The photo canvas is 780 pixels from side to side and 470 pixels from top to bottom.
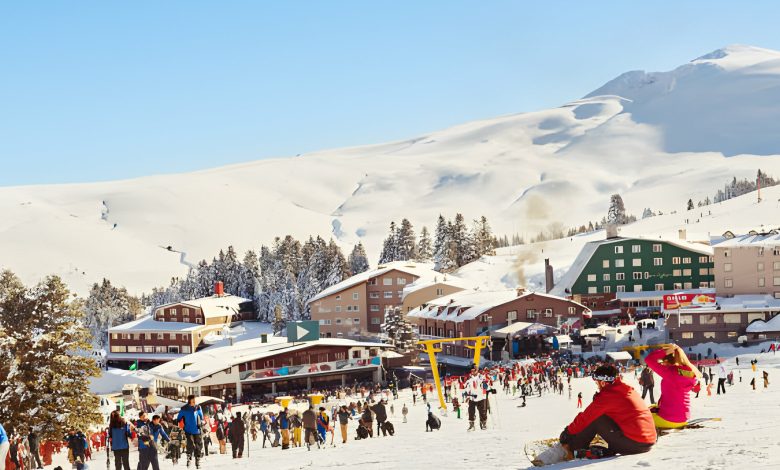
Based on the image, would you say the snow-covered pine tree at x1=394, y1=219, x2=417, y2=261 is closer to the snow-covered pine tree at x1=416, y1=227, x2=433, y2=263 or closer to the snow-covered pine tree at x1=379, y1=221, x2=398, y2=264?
the snow-covered pine tree at x1=379, y1=221, x2=398, y2=264

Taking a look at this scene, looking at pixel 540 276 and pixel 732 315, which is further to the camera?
pixel 540 276

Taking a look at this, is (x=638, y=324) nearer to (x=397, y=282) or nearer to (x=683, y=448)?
(x=397, y=282)

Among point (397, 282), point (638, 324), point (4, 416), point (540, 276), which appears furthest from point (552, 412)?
point (540, 276)

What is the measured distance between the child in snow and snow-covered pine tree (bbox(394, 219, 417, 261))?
327 feet

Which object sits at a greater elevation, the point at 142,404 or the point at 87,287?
the point at 87,287

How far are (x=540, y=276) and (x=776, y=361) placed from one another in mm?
56757

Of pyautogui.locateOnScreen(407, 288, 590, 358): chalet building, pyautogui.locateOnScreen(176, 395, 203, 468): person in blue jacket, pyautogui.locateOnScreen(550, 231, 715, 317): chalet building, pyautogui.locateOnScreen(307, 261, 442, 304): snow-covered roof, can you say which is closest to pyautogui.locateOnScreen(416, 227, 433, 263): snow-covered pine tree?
pyautogui.locateOnScreen(307, 261, 442, 304): snow-covered roof

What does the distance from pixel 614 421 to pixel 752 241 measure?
60.9m

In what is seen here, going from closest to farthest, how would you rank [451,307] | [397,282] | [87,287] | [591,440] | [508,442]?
[591,440] → [508,442] → [451,307] → [397,282] → [87,287]

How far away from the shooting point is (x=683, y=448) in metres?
11.5

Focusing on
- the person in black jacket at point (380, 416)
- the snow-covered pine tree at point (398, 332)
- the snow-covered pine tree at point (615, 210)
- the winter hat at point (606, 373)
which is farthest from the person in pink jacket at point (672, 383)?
the snow-covered pine tree at point (615, 210)

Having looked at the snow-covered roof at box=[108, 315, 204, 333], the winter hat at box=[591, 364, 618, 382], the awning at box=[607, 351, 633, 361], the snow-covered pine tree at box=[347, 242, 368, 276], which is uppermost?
the snow-covered pine tree at box=[347, 242, 368, 276]

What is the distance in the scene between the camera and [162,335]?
86438 mm

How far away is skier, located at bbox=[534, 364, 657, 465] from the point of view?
36.3ft
